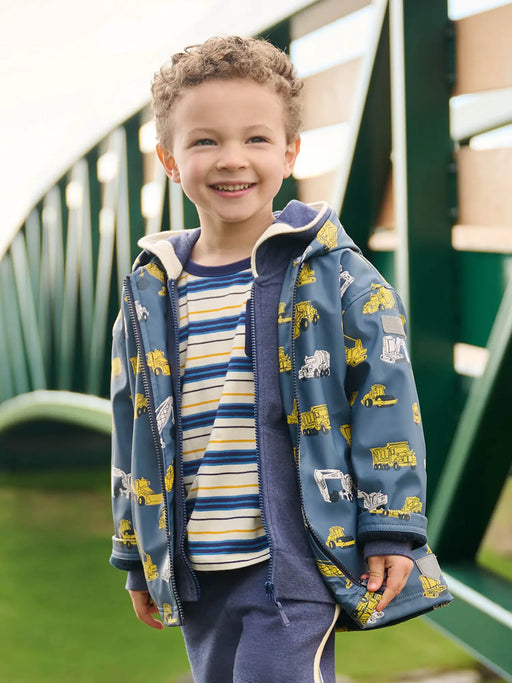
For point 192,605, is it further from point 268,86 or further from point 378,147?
point 378,147

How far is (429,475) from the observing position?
2.97 m

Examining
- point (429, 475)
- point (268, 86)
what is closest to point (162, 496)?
point (268, 86)

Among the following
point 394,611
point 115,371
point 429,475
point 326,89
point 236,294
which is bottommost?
point 429,475

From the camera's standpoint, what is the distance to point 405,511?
1.50 metres

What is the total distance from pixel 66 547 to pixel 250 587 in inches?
169

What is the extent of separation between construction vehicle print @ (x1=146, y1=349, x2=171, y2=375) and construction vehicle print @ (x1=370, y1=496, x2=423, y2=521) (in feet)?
1.39

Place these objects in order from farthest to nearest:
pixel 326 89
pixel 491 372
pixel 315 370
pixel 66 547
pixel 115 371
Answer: pixel 66 547
pixel 326 89
pixel 491 372
pixel 115 371
pixel 315 370

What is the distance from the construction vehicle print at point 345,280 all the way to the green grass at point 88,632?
1.95m

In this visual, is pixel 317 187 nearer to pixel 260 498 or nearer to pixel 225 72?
pixel 225 72

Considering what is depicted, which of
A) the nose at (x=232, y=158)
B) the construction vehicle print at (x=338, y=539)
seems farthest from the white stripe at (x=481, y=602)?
the nose at (x=232, y=158)

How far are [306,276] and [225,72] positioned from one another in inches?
14.8

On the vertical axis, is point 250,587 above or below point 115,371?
below

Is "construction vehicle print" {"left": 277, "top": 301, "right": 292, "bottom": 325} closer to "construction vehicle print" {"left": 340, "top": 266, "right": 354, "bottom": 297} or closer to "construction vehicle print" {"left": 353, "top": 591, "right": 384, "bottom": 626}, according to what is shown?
"construction vehicle print" {"left": 340, "top": 266, "right": 354, "bottom": 297}

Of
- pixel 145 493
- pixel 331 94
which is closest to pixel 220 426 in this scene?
pixel 145 493
